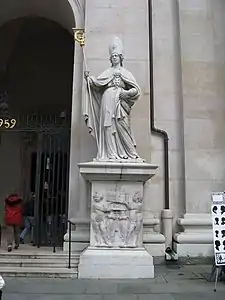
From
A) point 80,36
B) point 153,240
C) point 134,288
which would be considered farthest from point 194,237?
point 80,36

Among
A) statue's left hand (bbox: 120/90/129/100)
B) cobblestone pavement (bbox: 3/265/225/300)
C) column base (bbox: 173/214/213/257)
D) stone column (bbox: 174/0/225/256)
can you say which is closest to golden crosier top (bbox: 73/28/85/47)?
statue's left hand (bbox: 120/90/129/100)

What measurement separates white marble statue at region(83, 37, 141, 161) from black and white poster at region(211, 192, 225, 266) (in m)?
1.80

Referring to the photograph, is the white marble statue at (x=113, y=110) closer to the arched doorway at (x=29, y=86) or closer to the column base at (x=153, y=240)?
the column base at (x=153, y=240)

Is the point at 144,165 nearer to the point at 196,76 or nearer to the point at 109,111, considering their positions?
the point at 109,111

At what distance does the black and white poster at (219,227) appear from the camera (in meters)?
6.85

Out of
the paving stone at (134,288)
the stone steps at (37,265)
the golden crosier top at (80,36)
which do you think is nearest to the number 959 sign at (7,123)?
the golden crosier top at (80,36)

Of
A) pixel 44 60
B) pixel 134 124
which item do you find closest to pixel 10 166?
pixel 44 60

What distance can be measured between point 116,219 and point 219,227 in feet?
6.20

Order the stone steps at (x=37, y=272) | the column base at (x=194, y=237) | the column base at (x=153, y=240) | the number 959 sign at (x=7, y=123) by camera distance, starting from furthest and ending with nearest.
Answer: the number 959 sign at (x=7, y=123) → the column base at (x=194, y=237) → the column base at (x=153, y=240) → the stone steps at (x=37, y=272)

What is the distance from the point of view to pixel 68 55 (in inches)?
672

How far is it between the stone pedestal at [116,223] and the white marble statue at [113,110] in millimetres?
370

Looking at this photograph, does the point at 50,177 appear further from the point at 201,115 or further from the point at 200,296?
the point at 200,296

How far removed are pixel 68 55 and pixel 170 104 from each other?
8155 mm

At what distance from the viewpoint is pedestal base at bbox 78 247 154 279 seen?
740cm
